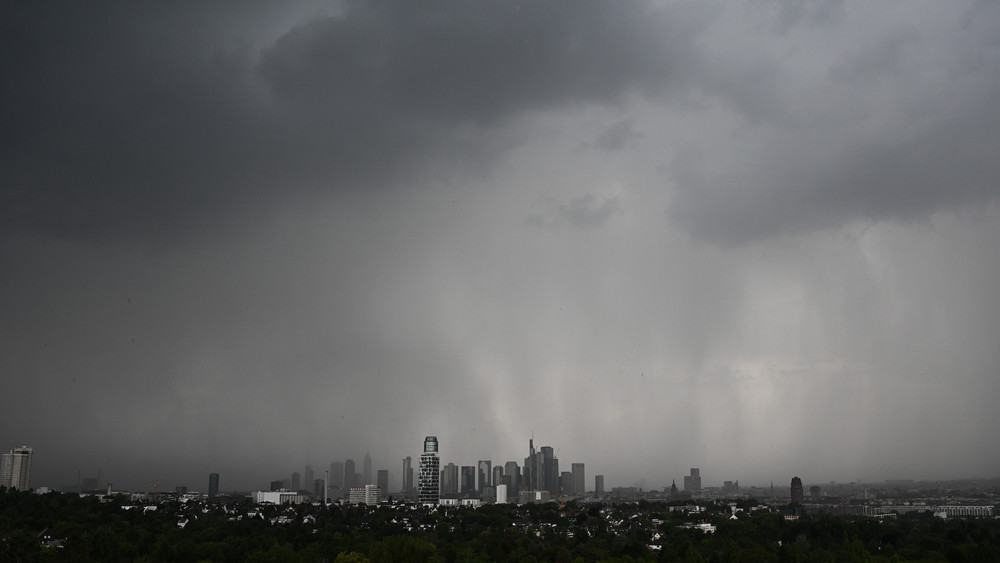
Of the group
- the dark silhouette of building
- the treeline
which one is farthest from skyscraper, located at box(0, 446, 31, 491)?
the dark silhouette of building

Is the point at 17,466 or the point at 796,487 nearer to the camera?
the point at 17,466

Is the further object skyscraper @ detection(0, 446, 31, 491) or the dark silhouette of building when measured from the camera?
the dark silhouette of building

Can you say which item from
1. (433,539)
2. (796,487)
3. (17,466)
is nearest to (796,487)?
(796,487)

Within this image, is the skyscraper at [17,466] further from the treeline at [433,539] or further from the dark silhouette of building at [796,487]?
the dark silhouette of building at [796,487]

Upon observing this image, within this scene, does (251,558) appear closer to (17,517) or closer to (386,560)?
(386,560)

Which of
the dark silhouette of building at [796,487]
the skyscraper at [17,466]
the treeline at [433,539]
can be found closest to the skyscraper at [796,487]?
the dark silhouette of building at [796,487]

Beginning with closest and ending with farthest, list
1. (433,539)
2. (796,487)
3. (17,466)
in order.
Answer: (433,539) → (17,466) → (796,487)

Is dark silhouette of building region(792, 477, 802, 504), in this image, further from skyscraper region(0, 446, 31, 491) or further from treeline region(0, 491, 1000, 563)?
skyscraper region(0, 446, 31, 491)

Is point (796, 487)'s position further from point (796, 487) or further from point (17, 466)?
point (17, 466)
